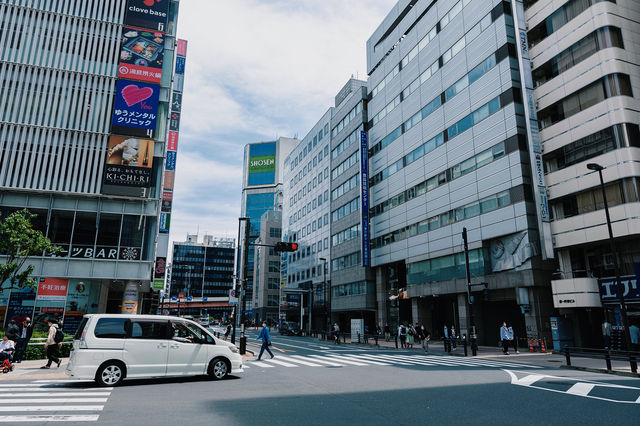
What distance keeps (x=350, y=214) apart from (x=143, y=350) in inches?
1771

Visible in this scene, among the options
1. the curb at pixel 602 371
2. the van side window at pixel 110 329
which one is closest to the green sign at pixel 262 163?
the curb at pixel 602 371

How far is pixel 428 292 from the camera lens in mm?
38375

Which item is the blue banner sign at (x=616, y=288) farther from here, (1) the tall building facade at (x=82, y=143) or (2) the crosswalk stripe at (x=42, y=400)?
(1) the tall building facade at (x=82, y=143)

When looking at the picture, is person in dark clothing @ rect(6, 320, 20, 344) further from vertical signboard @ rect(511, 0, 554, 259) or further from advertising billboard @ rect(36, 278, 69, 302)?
vertical signboard @ rect(511, 0, 554, 259)

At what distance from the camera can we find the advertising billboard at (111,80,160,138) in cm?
2994

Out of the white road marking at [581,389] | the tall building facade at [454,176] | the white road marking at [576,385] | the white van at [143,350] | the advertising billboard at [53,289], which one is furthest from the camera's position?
the tall building facade at [454,176]

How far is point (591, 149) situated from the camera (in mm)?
26359

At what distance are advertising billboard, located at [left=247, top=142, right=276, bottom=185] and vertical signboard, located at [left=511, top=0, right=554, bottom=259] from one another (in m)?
122

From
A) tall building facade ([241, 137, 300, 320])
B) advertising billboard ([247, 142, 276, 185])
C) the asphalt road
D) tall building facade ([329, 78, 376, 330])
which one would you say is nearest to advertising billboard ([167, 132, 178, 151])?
tall building facade ([329, 78, 376, 330])

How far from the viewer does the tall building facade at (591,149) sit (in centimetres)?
2430

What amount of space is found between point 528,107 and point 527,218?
7.74 m

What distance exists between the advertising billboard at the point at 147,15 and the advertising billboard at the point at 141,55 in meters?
0.70

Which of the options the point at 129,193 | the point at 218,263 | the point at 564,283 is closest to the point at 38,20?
the point at 129,193

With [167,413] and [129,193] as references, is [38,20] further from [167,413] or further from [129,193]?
[167,413]
